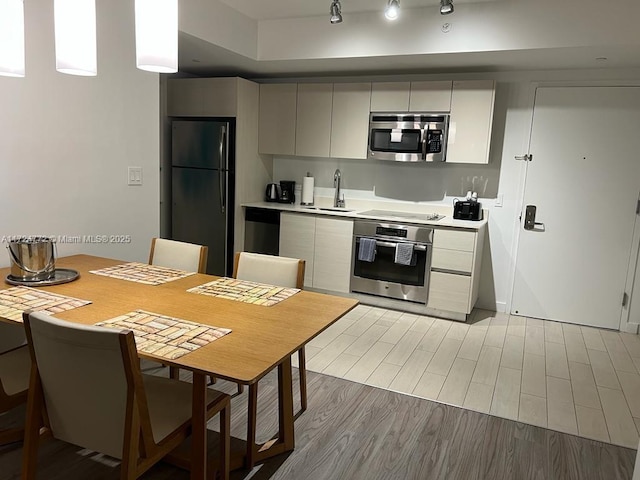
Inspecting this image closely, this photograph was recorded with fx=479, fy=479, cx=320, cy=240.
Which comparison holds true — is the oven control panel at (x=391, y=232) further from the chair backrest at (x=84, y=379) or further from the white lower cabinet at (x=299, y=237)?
the chair backrest at (x=84, y=379)

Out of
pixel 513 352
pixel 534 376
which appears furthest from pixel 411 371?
pixel 513 352

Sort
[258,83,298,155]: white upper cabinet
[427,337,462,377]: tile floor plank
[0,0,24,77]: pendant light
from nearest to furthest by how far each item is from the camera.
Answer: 1. [0,0,24,77]: pendant light
2. [427,337,462,377]: tile floor plank
3. [258,83,298,155]: white upper cabinet

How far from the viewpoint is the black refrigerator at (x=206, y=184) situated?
15.7 ft

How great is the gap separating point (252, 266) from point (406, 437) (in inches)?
47.7

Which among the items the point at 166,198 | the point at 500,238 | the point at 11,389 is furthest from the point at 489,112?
the point at 11,389

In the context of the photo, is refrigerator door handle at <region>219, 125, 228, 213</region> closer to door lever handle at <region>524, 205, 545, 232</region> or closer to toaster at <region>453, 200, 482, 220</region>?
toaster at <region>453, 200, 482, 220</region>

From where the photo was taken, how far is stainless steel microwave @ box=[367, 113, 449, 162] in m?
4.33

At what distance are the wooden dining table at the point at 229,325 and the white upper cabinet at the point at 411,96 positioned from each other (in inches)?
108

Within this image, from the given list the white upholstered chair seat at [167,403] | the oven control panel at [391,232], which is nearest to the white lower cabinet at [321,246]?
the oven control panel at [391,232]

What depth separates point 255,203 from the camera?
5125 millimetres

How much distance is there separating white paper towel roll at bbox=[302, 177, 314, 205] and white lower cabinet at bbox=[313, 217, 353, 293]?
1.80ft

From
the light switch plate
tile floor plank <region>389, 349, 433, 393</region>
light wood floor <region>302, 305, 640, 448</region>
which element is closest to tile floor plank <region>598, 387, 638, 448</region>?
light wood floor <region>302, 305, 640, 448</region>

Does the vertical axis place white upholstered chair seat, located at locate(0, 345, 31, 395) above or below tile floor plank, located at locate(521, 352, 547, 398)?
above

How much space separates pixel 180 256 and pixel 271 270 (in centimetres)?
63
